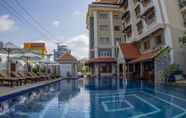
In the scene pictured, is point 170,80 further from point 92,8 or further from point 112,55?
point 92,8

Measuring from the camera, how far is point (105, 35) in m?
43.2

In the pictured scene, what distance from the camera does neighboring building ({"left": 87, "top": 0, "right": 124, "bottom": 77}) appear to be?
4228 centimetres

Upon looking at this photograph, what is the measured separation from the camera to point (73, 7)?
20828 mm

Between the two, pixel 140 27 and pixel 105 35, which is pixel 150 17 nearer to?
pixel 140 27

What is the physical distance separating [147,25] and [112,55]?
56.4 ft

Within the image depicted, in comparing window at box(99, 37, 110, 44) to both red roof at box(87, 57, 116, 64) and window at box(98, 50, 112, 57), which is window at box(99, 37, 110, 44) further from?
red roof at box(87, 57, 116, 64)

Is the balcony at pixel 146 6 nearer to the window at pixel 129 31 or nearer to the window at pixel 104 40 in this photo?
the window at pixel 129 31

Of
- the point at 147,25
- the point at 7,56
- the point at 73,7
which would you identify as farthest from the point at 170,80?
the point at 7,56

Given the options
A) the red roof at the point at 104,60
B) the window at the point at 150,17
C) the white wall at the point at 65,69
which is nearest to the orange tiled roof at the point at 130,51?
the window at the point at 150,17

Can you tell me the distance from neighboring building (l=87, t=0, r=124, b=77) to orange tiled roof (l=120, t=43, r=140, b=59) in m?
10.0

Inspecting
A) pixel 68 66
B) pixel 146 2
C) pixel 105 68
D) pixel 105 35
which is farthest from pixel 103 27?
pixel 146 2

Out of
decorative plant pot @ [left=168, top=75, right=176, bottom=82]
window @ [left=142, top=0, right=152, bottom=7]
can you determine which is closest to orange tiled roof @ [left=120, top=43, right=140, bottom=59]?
window @ [left=142, top=0, right=152, bottom=7]

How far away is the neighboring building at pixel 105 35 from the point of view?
42281 millimetres

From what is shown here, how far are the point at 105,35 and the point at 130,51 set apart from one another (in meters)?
13.6
